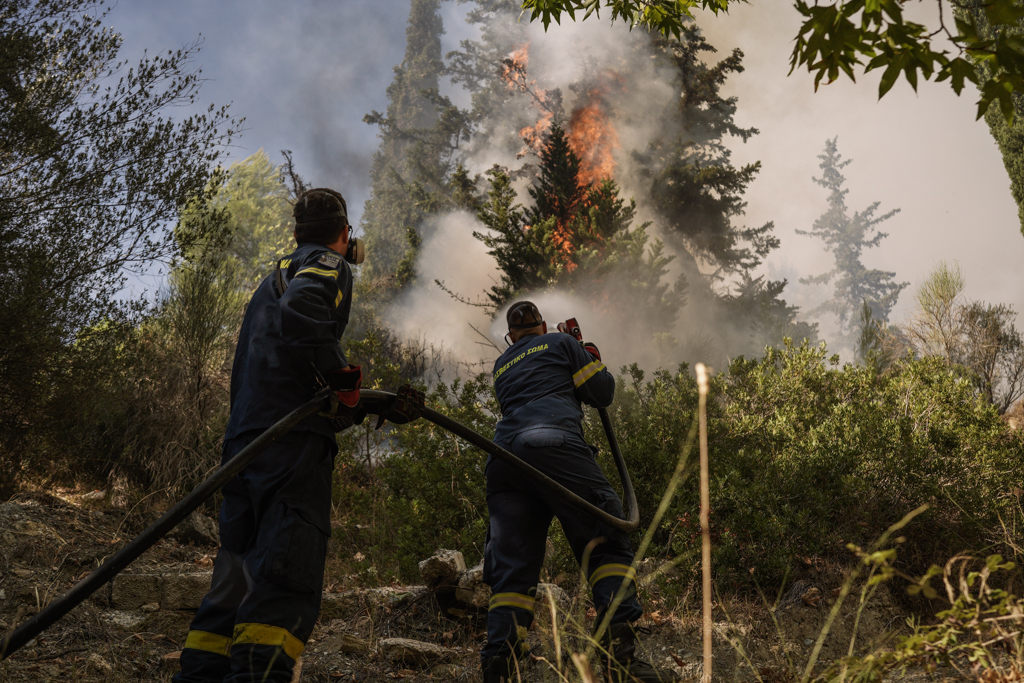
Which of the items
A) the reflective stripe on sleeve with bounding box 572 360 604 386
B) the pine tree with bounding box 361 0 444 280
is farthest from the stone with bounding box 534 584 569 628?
the pine tree with bounding box 361 0 444 280

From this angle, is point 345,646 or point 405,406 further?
point 345,646

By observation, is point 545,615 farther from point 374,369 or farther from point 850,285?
point 850,285

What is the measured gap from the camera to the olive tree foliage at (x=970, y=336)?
40.0 ft

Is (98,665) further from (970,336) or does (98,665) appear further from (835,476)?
(970,336)

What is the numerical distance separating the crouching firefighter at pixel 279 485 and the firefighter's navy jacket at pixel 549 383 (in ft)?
3.40

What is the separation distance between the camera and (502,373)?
381cm

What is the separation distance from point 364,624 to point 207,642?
103 inches

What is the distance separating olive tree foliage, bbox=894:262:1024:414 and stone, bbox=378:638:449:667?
475 inches

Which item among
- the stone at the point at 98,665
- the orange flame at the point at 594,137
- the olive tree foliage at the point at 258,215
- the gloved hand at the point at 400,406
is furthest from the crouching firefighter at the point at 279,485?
the olive tree foliage at the point at 258,215

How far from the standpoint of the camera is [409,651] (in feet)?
12.6

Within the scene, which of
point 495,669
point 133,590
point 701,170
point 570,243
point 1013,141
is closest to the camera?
point 495,669

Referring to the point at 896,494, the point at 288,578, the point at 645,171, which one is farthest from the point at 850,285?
the point at 288,578

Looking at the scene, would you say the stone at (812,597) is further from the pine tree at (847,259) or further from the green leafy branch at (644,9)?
the pine tree at (847,259)

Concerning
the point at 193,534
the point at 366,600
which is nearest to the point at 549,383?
the point at 366,600
